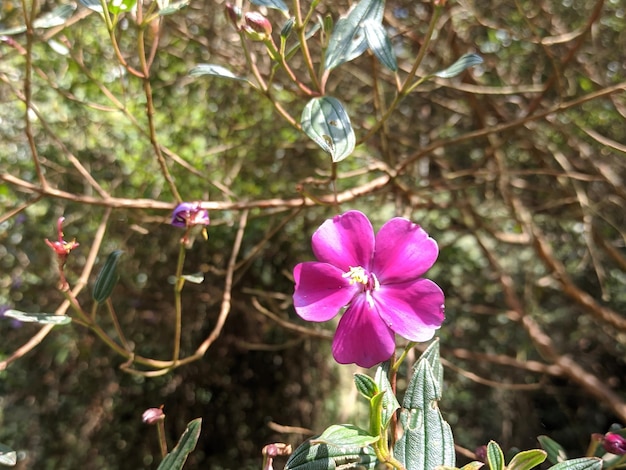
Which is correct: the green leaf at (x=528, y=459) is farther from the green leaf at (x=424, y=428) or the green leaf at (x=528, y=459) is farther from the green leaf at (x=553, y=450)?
the green leaf at (x=553, y=450)

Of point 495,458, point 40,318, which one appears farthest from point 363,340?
point 40,318

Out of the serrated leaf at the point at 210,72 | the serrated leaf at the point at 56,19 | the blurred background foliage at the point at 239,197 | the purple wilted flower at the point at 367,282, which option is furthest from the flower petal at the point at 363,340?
the blurred background foliage at the point at 239,197

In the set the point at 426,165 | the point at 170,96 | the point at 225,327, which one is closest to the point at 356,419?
the point at 225,327

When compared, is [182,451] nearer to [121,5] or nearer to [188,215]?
[188,215]

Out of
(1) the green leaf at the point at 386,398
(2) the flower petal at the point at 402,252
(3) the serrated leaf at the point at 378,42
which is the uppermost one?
(3) the serrated leaf at the point at 378,42

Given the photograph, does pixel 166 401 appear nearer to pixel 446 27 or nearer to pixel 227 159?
pixel 227 159

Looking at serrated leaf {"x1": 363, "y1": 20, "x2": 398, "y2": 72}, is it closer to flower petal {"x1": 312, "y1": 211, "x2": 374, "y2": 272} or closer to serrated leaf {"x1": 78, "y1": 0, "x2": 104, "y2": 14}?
flower petal {"x1": 312, "y1": 211, "x2": 374, "y2": 272}

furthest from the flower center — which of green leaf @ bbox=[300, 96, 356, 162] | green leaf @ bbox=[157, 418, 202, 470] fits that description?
green leaf @ bbox=[157, 418, 202, 470]
